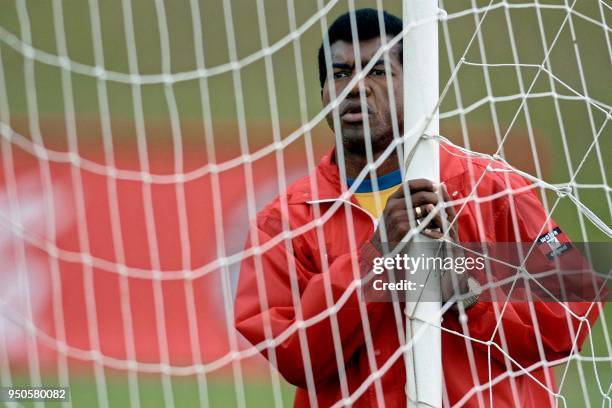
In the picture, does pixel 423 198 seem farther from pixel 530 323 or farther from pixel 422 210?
pixel 530 323

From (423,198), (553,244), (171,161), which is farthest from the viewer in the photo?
(171,161)

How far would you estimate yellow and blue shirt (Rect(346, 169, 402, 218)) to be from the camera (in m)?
1.47

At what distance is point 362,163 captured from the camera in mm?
1465

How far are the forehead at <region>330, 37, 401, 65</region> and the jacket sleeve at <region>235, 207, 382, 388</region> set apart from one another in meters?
0.32

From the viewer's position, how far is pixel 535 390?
54.8 inches

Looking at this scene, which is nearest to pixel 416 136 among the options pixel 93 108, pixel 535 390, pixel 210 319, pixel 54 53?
pixel 535 390

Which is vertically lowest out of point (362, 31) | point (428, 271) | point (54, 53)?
point (428, 271)

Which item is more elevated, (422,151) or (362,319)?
(422,151)

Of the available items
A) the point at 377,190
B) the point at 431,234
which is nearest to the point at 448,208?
the point at 431,234

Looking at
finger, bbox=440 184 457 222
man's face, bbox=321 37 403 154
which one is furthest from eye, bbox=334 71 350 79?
finger, bbox=440 184 457 222

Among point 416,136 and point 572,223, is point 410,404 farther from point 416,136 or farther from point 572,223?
Answer: point 572,223

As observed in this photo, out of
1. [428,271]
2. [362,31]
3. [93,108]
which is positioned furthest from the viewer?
[93,108]

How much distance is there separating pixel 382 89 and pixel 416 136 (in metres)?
0.17

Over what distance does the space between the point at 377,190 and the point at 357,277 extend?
0.23m
